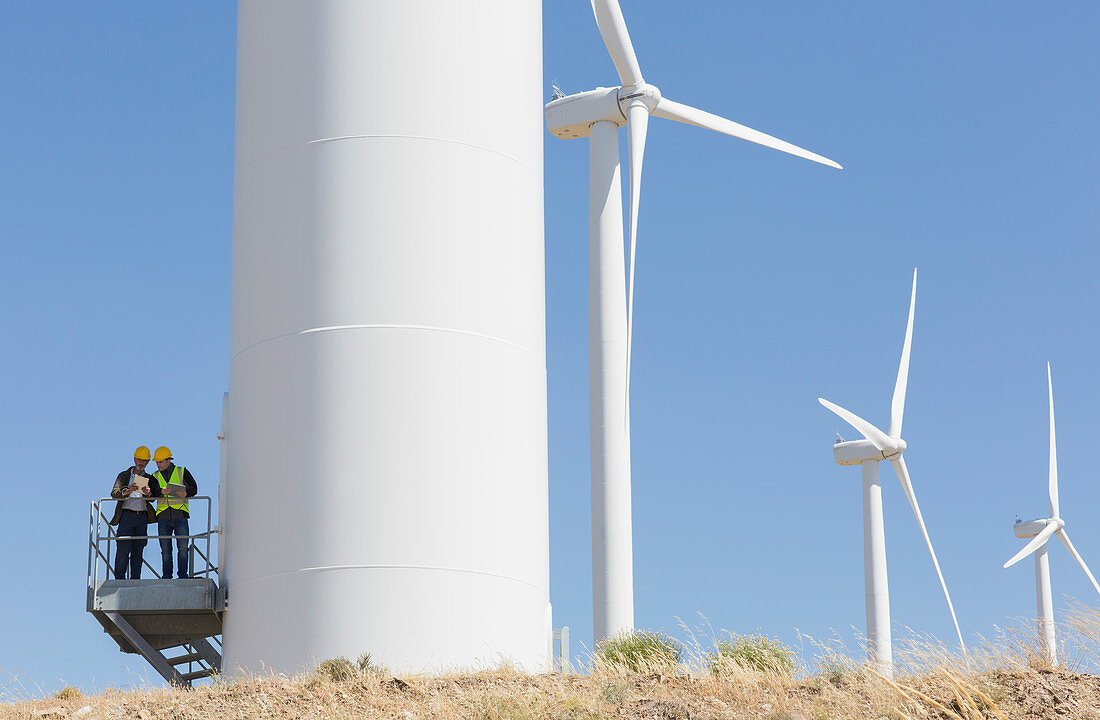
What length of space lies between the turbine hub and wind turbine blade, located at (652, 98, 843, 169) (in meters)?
0.51

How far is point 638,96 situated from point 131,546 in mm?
15091

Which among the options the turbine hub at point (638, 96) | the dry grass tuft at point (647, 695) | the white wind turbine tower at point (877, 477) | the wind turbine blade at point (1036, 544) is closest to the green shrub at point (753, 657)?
the dry grass tuft at point (647, 695)

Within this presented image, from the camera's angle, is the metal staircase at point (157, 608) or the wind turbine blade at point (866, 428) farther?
the wind turbine blade at point (866, 428)

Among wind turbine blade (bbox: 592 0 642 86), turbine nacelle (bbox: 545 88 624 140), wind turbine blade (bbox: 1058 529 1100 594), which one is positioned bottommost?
wind turbine blade (bbox: 1058 529 1100 594)

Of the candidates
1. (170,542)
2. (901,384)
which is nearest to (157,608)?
(170,542)

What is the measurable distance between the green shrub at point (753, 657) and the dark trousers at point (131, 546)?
8494 millimetres

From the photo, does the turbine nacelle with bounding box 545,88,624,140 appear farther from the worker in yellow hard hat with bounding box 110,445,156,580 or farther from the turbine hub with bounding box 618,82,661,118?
the worker in yellow hard hat with bounding box 110,445,156,580

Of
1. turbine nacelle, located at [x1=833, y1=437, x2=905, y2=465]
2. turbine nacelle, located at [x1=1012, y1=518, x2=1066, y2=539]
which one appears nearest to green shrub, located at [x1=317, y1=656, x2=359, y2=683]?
turbine nacelle, located at [x1=833, y1=437, x2=905, y2=465]

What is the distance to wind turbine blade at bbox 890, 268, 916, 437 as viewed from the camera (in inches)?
1619

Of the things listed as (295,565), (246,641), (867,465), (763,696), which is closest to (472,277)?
(295,565)

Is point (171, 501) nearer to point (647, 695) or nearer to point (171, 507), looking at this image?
point (171, 507)

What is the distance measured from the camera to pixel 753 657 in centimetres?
1631

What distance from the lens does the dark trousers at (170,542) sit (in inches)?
789

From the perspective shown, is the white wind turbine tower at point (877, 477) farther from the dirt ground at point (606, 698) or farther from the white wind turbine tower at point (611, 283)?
the dirt ground at point (606, 698)
